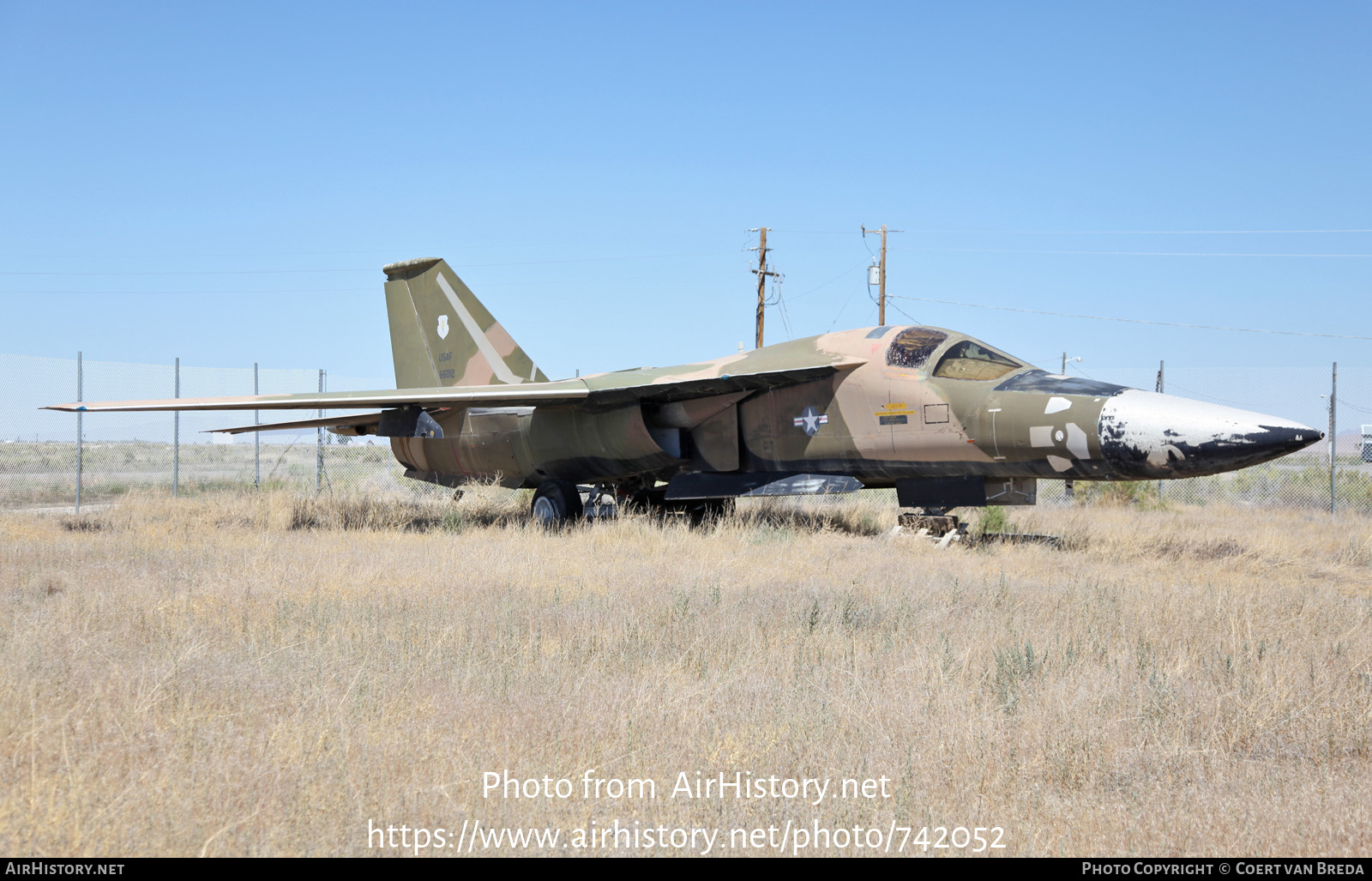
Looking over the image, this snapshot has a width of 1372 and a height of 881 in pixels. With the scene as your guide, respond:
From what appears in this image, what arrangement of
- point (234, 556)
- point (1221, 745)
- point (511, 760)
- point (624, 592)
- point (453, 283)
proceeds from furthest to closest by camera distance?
1. point (453, 283)
2. point (234, 556)
3. point (624, 592)
4. point (1221, 745)
5. point (511, 760)

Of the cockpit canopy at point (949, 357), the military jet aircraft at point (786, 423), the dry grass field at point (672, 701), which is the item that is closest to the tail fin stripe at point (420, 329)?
the military jet aircraft at point (786, 423)

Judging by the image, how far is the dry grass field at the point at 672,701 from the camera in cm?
315

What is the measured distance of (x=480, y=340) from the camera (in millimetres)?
15094

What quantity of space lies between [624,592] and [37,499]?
19280 millimetres

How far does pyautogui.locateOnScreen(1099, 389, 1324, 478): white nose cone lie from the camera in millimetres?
7934

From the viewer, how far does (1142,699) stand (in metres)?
4.37

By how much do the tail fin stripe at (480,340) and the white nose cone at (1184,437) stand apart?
9093 millimetres

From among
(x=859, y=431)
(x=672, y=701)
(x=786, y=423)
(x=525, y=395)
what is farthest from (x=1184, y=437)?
(x=525, y=395)

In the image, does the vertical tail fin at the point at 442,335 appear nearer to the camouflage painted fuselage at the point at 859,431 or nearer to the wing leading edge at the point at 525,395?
the camouflage painted fuselage at the point at 859,431

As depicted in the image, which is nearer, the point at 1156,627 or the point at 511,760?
the point at 511,760

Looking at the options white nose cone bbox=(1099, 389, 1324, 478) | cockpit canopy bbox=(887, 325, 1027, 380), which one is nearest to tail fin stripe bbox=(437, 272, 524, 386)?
cockpit canopy bbox=(887, 325, 1027, 380)

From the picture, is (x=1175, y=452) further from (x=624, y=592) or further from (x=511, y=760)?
(x=511, y=760)

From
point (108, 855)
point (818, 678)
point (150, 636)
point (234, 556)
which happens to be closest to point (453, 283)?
point (234, 556)

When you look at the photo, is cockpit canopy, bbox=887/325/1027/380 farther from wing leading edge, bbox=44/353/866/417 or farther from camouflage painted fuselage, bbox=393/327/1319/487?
wing leading edge, bbox=44/353/866/417
